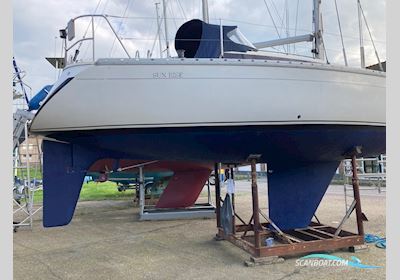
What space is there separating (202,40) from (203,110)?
1.38m

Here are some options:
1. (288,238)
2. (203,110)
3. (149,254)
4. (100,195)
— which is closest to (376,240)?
(288,238)

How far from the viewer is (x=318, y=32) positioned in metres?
6.25

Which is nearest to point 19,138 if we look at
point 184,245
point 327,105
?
point 184,245

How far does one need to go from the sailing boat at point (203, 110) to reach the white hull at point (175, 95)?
0.03 ft

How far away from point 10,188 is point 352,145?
438 cm

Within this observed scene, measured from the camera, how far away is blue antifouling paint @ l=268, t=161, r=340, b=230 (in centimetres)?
525

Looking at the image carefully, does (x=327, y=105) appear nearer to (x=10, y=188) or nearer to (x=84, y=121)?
(x=84, y=121)

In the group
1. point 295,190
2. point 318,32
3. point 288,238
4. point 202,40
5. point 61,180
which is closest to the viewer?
point 61,180

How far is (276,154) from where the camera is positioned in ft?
16.1

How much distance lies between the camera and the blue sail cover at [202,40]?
15.7 feet

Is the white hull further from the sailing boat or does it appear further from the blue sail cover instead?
the blue sail cover

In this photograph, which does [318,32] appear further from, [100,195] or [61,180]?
[100,195]

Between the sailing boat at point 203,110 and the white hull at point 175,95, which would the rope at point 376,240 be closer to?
the sailing boat at point 203,110

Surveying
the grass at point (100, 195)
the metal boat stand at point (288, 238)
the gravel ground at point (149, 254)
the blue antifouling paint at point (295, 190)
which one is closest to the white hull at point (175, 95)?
the metal boat stand at point (288, 238)
